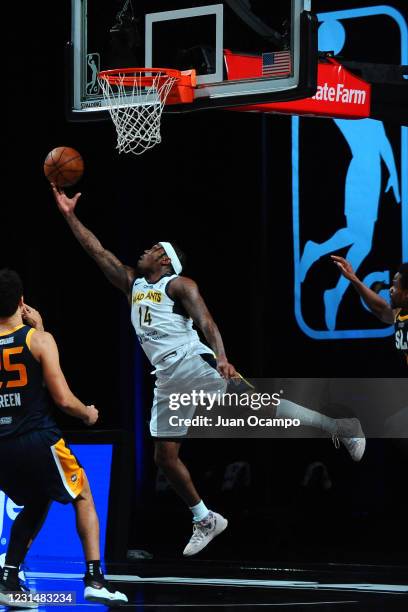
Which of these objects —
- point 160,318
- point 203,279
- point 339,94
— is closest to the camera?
point 339,94

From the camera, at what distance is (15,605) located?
7004 mm

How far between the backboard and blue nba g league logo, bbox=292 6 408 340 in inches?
82.8

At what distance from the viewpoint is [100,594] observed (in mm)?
6805

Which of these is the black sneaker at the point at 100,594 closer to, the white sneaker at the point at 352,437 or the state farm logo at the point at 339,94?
the white sneaker at the point at 352,437

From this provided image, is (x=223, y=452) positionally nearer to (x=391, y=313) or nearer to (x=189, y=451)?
(x=189, y=451)

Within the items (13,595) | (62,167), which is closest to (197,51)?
(62,167)

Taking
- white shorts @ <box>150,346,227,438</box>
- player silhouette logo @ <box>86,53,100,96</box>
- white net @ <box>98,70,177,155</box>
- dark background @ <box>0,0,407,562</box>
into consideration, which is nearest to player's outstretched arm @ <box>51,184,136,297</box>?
white shorts @ <box>150,346,227,438</box>

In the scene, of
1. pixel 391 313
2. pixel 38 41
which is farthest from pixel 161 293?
pixel 38 41

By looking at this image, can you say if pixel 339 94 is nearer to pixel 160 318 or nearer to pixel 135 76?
pixel 135 76

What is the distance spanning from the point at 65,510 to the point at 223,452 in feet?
9.14

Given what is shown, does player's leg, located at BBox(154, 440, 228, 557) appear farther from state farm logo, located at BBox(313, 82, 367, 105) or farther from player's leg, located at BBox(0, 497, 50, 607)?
state farm logo, located at BBox(313, 82, 367, 105)

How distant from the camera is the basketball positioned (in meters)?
9.34

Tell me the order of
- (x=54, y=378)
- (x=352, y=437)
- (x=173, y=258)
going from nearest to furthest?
(x=54, y=378) < (x=173, y=258) < (x=352, y=437)

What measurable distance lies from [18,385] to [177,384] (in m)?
3.10
